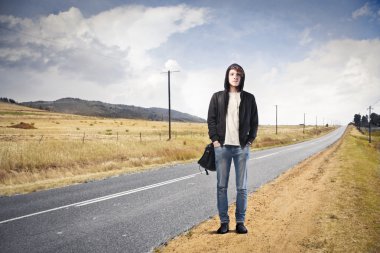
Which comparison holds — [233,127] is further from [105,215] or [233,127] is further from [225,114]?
[105,215]

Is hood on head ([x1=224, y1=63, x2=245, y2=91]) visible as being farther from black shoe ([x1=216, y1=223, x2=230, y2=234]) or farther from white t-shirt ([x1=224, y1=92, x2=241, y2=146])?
black shoe ([x1=216, y1=223, x2=230, y2=234])

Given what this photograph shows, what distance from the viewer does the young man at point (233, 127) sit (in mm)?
4652

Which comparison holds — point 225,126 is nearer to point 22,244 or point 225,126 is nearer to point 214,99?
point 214,99

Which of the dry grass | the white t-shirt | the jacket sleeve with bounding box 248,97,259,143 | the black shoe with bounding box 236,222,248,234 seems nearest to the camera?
the dry grass

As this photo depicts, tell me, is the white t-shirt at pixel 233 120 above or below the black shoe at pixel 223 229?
above

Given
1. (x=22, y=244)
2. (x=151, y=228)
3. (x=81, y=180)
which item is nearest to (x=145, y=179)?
(x=81, y=180)

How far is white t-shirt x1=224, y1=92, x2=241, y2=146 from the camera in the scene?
463 cm

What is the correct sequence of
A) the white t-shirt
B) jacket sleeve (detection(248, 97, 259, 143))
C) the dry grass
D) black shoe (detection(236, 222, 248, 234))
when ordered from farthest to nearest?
1. black shoe (detection(236, 222, 248, 234))
2. jacket sleeve (detection(248, 97, 259, 143))
3. the white t-shirt
4. the dry grass

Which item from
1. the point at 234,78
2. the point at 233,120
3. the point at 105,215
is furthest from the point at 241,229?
the point at 105,215

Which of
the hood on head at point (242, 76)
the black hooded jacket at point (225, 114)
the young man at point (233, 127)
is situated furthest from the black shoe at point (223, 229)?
the hood on head at point (242, 76)

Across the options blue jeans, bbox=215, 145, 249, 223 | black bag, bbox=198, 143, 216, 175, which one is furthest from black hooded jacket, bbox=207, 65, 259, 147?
black bag, bbox=198, 143, 216, 175

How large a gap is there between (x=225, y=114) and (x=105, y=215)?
11.6 feet

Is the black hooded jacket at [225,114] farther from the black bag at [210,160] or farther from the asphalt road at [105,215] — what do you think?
the asphalt road at [105,215]

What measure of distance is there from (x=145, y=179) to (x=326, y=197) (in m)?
6.44
